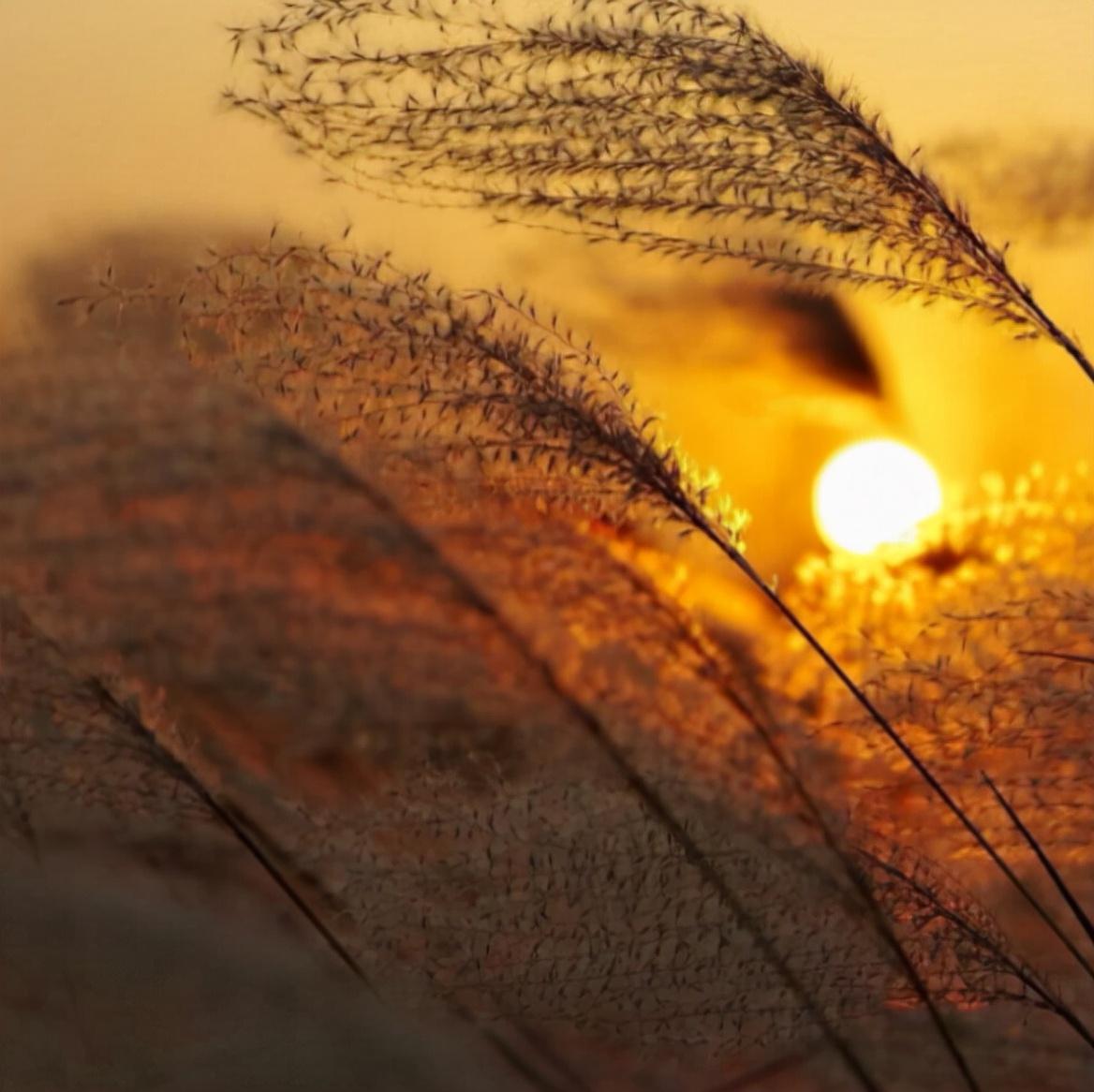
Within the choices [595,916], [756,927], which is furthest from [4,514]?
[756,927]

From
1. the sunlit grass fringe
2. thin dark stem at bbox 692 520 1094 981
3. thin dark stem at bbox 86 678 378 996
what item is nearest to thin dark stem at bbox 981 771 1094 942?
thin dark stem at bbox 692 520 1094 981

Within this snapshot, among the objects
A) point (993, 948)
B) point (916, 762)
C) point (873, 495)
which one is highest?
point (873, 495)

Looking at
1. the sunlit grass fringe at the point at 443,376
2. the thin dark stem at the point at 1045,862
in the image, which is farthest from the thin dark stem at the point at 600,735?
the thin dark stem at the point at 1045,862

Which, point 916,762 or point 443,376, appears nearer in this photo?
point 443,376

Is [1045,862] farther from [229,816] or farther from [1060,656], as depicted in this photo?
[229,816]

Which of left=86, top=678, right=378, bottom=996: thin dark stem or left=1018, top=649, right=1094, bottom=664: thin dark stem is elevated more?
left=1018, top=649, right=1094, bottom=664: thin dark stem

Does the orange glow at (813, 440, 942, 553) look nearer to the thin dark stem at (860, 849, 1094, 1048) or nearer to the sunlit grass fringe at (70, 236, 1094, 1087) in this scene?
the sunlit grass fringe at (70, 236, 1094, 1087)

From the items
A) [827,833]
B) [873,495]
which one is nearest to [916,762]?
[827,833]

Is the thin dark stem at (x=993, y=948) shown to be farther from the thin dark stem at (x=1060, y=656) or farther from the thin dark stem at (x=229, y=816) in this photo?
the thin dark stem at (x=229, y=816)
